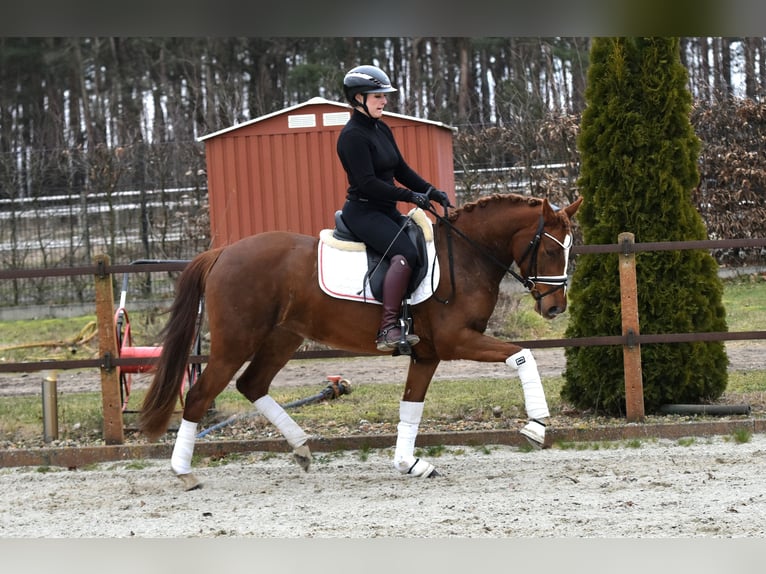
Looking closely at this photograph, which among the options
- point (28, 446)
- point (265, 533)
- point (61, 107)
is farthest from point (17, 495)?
point (61, 107)

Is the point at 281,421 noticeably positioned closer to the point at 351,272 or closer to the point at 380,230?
the point at 351,272

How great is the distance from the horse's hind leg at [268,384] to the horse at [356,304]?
3.0 inches

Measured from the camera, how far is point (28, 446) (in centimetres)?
778

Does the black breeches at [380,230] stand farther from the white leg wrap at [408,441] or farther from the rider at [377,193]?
the white leg wrap at [408,441]

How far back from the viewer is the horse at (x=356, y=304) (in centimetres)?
615

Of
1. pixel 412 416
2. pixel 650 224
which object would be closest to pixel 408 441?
pixel 412 416

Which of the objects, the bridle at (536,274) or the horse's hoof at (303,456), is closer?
the bridle at (536,274)

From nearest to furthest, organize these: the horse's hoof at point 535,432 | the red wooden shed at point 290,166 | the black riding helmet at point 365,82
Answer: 1. the horse's hoof at point 535,432
2. the black riding helmet at point 365,82
3. the red wooden shed at point 290,166

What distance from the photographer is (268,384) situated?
6.56 meters

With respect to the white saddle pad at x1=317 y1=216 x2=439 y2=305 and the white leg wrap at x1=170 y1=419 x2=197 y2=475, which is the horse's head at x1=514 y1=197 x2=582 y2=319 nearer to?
the white saddle pad at x1=317 y1=216 x2=439 y2=305

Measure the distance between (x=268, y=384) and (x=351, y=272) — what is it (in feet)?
3.38

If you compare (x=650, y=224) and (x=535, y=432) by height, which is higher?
(x=650, y=224)

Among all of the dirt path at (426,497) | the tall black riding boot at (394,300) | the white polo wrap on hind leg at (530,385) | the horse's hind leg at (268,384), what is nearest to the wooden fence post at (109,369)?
the dirt path at (426,497)

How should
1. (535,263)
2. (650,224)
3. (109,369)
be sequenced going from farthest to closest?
(650,224)
(109,369)
(535,263)
